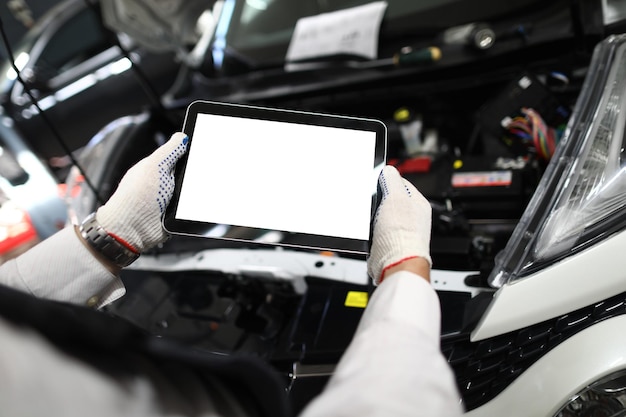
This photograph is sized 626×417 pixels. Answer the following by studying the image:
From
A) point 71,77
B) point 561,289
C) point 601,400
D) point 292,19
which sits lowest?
point 601,400

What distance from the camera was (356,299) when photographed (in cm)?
102

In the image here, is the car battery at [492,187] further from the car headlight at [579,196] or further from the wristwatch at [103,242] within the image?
the wristwatch at [103,242]

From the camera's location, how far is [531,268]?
830 millimetres

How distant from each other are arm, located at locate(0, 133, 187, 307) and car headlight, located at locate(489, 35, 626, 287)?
2.10 ft

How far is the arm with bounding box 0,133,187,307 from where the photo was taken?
785mm

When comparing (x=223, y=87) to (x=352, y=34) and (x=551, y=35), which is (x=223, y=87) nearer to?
(x=352, y=34)

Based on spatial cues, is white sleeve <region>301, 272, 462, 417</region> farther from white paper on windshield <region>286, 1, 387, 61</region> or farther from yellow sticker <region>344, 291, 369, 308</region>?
white paper on windshield <region>286, 1, 387, 61</region>

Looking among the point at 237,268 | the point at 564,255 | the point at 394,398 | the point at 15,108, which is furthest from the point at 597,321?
the point at 15,108

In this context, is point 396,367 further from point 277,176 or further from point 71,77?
point 71,77

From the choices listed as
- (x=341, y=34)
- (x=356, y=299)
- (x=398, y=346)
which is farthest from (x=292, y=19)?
(x=398, y=346)

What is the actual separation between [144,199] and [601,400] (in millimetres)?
848

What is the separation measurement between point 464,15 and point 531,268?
34.6 inches

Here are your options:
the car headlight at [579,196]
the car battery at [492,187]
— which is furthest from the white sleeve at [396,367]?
the car battery at [492,187]

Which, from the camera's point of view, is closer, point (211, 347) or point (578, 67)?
point (211, 347)
